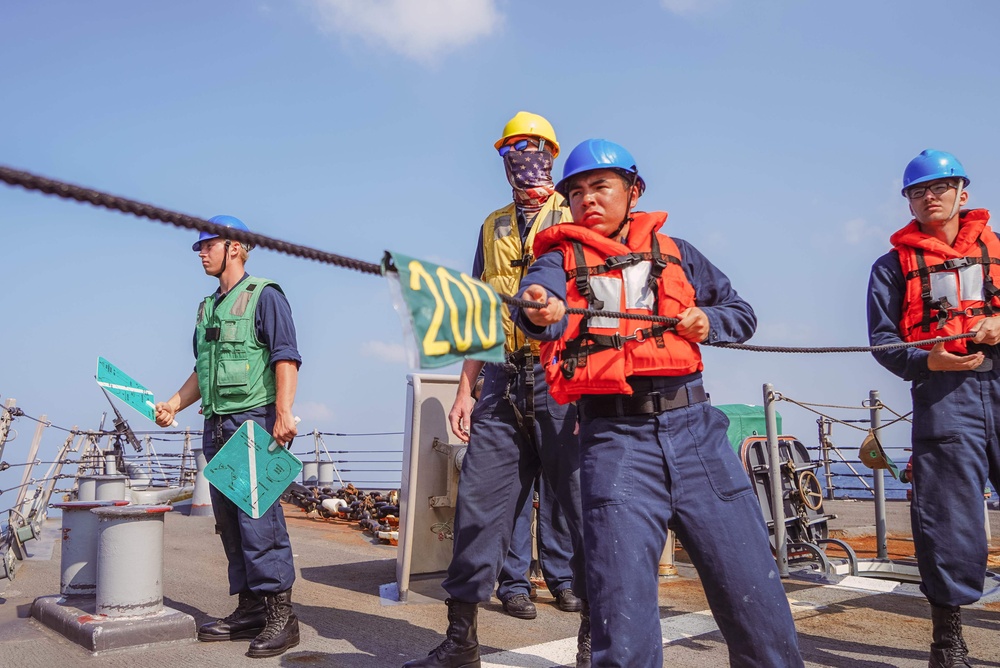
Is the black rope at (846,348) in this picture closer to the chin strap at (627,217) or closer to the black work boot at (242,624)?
the chin strap at (627,217)

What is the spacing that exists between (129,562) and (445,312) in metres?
3.21

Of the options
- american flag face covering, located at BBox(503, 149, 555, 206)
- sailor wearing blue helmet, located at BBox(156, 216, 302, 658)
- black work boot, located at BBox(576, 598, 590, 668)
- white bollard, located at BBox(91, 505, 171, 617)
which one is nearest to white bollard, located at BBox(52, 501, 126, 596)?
white bollard, located at BBox(91, 505, 171, 617)

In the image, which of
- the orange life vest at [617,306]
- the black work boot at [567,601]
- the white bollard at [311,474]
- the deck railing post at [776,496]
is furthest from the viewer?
the white bollard at [311,474]

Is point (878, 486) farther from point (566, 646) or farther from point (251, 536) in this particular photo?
point (251, 536)

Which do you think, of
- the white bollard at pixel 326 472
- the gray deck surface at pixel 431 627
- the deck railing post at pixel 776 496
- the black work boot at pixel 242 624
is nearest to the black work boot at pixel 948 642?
the gray deck surface at pixel 431 627

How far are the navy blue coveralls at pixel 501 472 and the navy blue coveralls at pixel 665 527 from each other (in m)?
1.03

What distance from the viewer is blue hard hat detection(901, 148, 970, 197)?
3988 mm

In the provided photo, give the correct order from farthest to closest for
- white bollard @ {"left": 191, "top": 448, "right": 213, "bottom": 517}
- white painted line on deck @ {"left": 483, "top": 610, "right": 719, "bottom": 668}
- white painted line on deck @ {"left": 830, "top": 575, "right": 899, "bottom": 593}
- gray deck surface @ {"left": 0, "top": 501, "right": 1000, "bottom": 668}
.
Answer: white bollard @ {"left": 191, "top": 448, "right": 213, "bottom": 517} → white painted line on deck @ {"left": 830, "top": 575, "right": 899, "bottom": 593} → gray deck surface @ {"left": 0, "top": 501, "right": 1000, "bottom": 668} → white painted line on deck @ {"left": 483, "top": 610, "right": 719, "bottom": 668}

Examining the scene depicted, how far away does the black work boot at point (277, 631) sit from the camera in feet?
13.6

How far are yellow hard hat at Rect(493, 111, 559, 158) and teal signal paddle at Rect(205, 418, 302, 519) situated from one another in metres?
2.05

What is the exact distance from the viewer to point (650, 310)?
282 cm

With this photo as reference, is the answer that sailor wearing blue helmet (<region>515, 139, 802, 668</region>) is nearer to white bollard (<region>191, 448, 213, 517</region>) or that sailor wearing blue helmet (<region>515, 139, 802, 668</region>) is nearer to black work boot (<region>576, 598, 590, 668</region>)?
black work boot (<region>576, 598, 590, 668</region>)

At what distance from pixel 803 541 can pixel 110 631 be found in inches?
196

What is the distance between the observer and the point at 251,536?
4.40 metres
